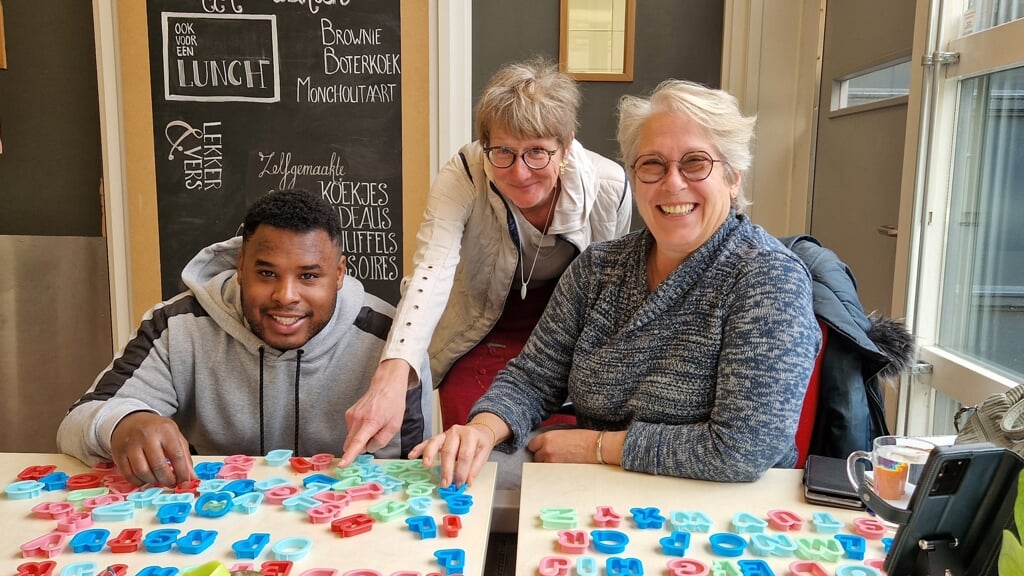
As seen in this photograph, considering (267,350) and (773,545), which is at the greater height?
(267,350)

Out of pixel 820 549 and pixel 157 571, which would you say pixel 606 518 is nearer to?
pixel 820 549

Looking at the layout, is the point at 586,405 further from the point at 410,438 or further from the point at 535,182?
the point at 535,182

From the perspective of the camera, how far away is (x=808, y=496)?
4.16 ft

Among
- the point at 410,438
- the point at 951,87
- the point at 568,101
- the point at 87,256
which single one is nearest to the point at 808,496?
the point at 410,438

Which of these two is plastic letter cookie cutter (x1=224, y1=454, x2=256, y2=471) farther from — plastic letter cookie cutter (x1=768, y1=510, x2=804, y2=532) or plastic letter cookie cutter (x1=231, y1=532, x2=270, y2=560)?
plastic letter cookie cutter (x1=768, y1=510, x2=804, y2=532)

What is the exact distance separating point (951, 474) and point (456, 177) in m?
1.49

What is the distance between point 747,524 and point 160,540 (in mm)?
838

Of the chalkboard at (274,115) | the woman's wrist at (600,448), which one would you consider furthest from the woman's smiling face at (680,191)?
the chalkboard at (274,115)

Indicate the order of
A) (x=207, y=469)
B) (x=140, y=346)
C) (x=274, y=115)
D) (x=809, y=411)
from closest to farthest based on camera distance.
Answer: (x=207, y=469) < (x=809, y=411) < (x=140, y=346) < (x=274, y=115)

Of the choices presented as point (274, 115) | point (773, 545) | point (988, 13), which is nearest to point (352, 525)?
point (773, 545)

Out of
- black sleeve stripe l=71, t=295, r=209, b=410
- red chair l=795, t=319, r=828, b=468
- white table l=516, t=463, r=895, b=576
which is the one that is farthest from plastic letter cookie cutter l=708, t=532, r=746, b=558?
black sleeve stripe l=71, t=295, r=209, b=410

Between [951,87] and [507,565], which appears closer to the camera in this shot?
[507,565]

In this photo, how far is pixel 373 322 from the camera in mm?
1852

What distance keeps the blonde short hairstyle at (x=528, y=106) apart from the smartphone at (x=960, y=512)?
47.4 inches
